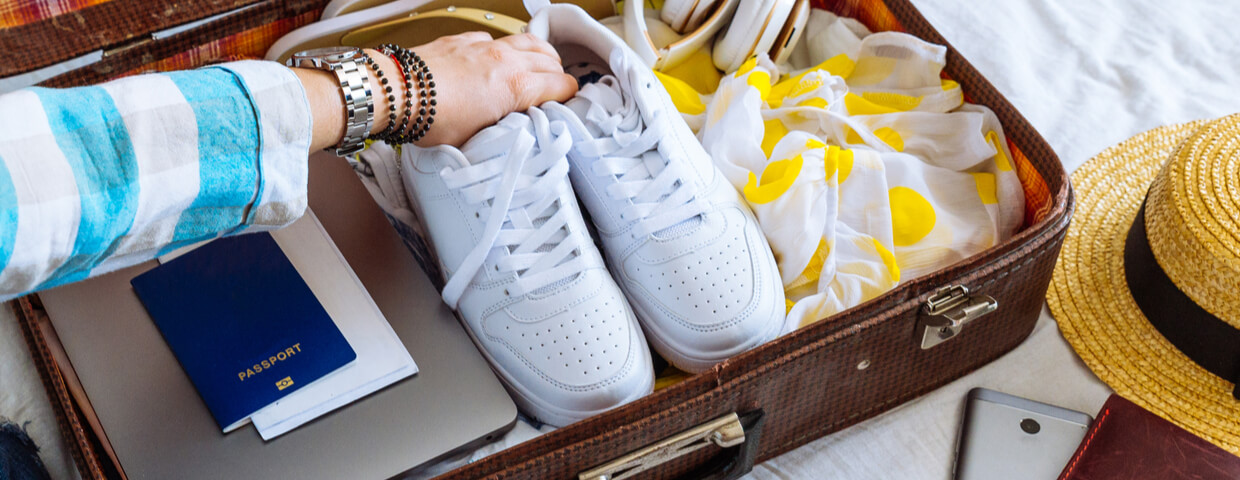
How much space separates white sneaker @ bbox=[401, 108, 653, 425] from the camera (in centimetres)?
63

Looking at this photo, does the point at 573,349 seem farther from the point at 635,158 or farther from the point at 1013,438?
the point at 1013,438

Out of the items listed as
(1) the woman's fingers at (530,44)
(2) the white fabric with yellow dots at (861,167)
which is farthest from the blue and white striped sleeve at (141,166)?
(2) the white fabric with yellow dots at (861,167)

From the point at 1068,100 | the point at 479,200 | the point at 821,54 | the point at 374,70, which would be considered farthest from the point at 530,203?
the point at 1068,100

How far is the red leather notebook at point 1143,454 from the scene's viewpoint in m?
0.63

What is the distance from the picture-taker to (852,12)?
2.88 ft

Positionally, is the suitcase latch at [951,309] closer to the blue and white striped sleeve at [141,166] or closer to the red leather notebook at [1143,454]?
the red leather notebook at [1143,454]

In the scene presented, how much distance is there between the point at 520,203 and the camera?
65 centimetres

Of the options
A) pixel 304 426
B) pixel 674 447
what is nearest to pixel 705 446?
pixel 674 447

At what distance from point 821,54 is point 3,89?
702 mm

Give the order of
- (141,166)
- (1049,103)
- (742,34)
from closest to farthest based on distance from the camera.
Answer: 1. (141,166)
2. (742,34)
3. (1049,103)

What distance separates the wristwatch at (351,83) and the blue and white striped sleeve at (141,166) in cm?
6

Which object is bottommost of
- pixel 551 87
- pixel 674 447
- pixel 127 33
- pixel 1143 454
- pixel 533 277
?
pixel 1143 454

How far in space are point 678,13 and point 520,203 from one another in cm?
29

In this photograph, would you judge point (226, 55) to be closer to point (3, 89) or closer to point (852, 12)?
point (3, 89)
